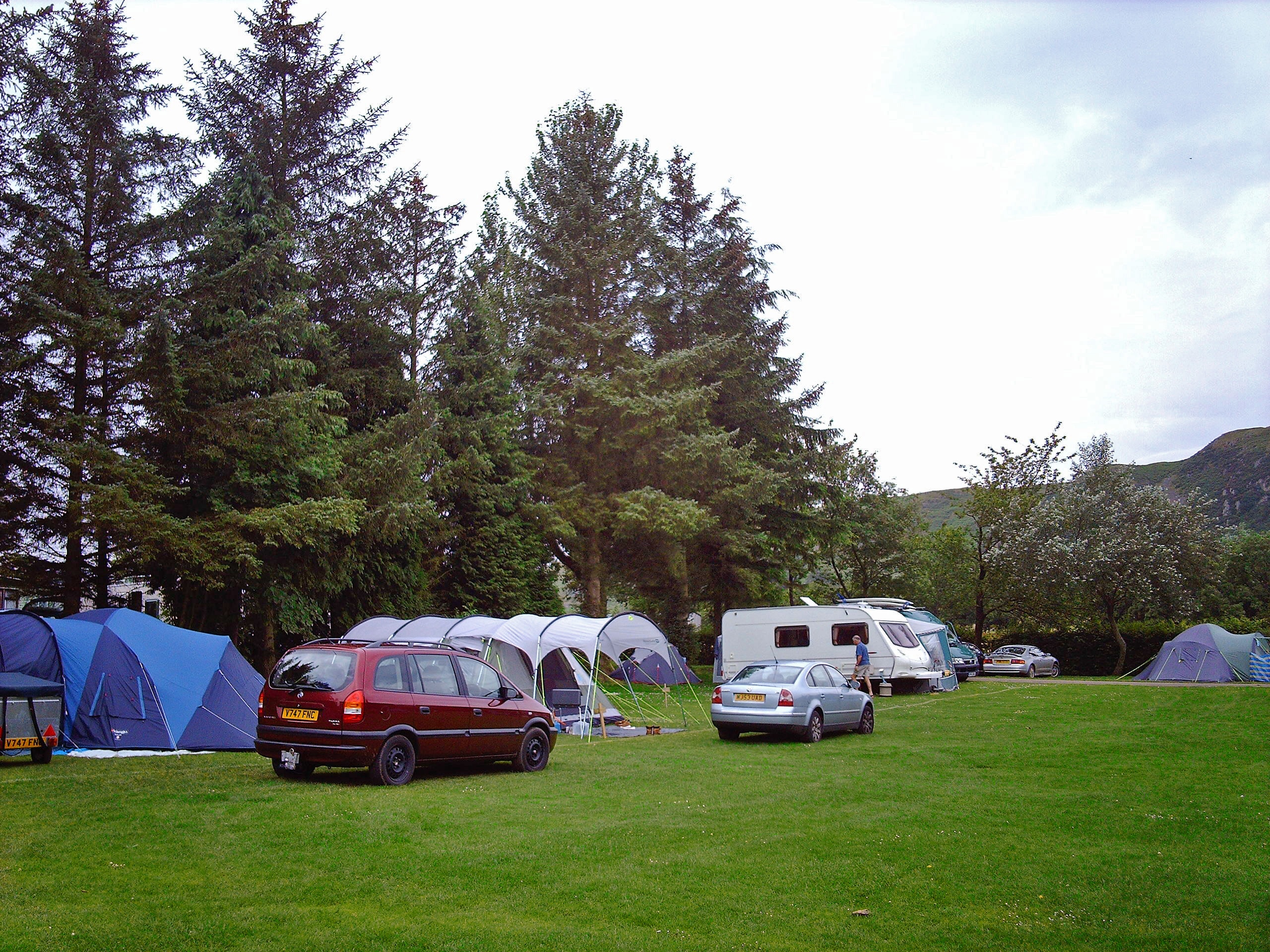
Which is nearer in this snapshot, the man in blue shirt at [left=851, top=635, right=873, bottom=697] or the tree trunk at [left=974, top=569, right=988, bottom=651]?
the man in blue shirt at [left=851, top=635, right=873, bottom=697]

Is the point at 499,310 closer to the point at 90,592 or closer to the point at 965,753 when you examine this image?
the point at 90,592

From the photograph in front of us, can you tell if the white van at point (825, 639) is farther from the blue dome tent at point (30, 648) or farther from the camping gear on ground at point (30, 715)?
the camping gear on ground at point (30, 715)

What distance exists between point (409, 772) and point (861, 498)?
37183 millimetres

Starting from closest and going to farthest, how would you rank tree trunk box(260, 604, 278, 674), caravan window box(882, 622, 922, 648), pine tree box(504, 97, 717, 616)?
tree trunk box(260, 604, 278, 674)
caravan window box(882, 622, 922, 648)
pine tree box(504, 97, 717, 616)

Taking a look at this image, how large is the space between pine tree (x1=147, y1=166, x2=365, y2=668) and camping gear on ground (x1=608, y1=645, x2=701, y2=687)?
6650mm

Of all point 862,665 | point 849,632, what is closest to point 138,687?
point 862,665

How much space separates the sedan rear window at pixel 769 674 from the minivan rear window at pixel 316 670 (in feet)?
23.4

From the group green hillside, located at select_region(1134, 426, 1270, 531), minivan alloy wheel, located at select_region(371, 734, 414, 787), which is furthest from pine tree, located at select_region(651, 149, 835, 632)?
green hillside, located at select_region(1134, 426, 1270, 531)

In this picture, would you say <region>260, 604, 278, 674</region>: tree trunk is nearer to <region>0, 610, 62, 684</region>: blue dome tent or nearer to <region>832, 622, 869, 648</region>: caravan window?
<region>0, 610, 62, 684</region>: blue dome tent

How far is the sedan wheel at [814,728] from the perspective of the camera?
15.4 m

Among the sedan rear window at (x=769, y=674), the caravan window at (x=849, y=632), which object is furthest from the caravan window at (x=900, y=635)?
the sedan rear window at (x=769, y=674)

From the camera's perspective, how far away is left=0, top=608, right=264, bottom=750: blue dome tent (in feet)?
46.1

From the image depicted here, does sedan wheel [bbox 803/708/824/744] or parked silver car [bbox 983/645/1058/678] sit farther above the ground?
sedan wheel [bbox 803/708/824/744]

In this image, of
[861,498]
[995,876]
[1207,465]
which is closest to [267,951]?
[995,876]
